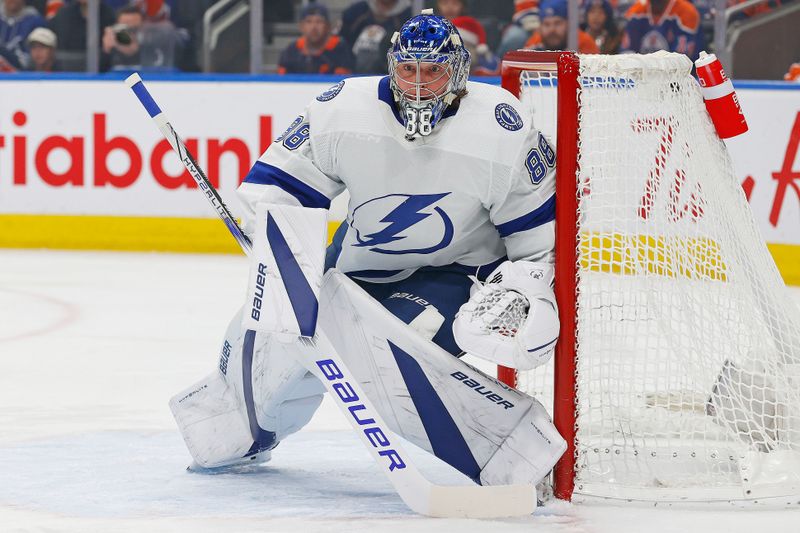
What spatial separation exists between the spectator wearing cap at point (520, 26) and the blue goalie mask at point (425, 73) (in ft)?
12.6

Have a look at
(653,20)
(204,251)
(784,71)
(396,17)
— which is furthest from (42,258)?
(784,71)

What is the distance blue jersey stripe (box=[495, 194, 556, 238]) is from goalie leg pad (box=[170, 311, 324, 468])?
47 centimetres

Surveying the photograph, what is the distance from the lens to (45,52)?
21.7 feet

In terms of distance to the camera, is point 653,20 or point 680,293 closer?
point 680,293

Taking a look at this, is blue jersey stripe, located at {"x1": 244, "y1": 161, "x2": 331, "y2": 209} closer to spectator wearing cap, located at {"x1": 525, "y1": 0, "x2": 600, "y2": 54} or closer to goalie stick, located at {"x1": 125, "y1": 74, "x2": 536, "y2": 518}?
goalie stick, located at {"x1": 125, "y1": 74, "x2": 536, "y2": 518}

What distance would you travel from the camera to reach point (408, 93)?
242cm

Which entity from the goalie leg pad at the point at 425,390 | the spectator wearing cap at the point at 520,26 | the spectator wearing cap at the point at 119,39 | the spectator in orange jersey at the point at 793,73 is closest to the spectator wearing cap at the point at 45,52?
the spectator wearing cap at the point at 119,39

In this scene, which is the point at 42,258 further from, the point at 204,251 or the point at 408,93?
the point at 408,93

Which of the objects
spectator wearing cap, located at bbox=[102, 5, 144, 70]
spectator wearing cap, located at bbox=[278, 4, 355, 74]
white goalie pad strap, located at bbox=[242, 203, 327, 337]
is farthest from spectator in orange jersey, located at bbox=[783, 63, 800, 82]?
white goalie pad strap, located at bbox=[242, 203, 327, 337]

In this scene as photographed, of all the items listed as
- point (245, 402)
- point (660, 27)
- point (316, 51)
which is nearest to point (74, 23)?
point (316, 51)

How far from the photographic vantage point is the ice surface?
91.3 inches

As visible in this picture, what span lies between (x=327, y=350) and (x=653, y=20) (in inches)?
159

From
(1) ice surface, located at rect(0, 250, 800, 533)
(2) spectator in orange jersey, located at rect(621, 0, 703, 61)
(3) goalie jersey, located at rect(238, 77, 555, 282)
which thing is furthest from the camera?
(2) spectator in orange jersey, located at rect(621, 0, 703, 61)

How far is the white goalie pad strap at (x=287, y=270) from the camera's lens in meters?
2.38
